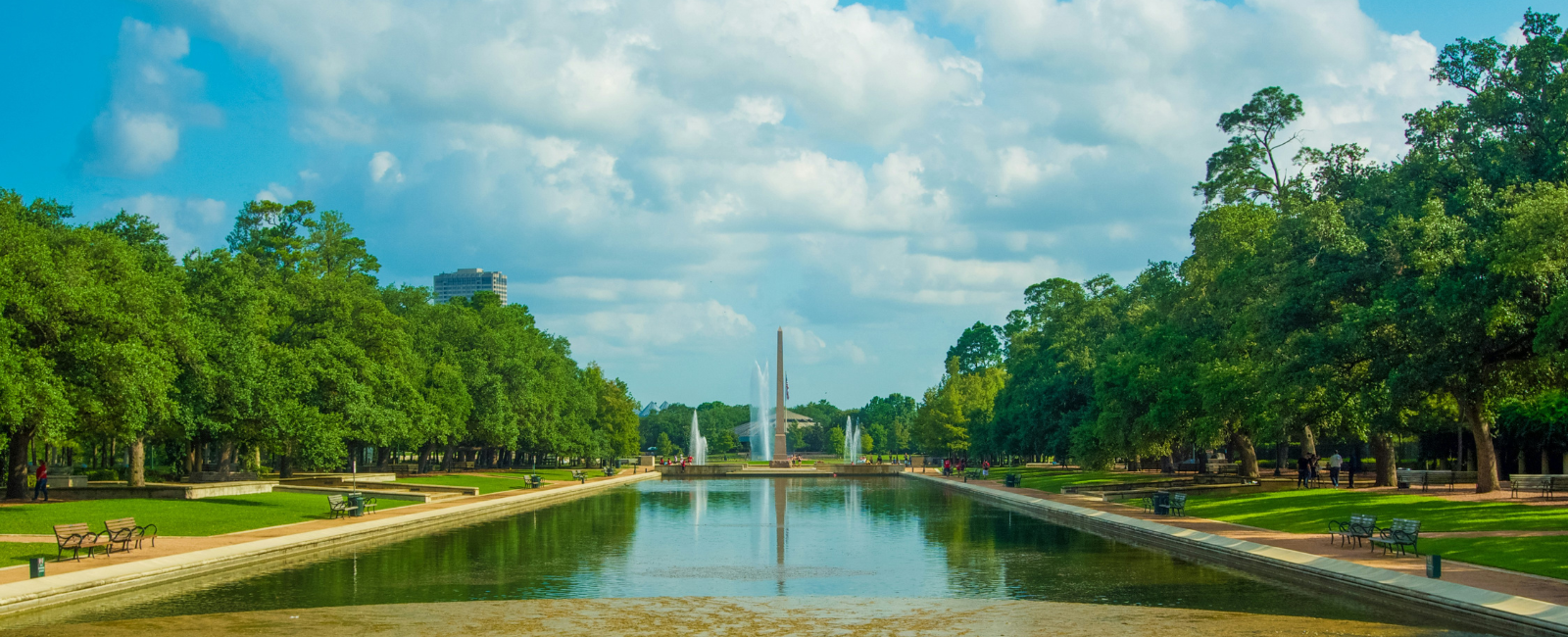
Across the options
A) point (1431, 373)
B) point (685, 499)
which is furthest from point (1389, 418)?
point (685, 499)

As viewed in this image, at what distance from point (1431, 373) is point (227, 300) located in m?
42.8

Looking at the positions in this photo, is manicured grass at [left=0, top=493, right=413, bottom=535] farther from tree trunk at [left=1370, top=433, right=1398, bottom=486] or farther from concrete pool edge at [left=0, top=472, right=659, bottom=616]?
tree trunk at [left=1370, top=433, right=1398, bottom=486]

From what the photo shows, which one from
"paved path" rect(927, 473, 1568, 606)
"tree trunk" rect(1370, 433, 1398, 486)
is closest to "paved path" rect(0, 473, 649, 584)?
"paved path" rect(927, 473, 1568, 606)

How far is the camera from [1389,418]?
35812mm

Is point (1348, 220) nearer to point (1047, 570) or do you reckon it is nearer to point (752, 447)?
point (1047, 570)

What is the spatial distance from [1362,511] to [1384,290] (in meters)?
7.53

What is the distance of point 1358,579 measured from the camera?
20.0m

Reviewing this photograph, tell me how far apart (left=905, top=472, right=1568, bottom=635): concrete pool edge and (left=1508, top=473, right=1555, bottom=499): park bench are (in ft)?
42.0

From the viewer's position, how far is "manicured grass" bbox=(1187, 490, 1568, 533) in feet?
90.9

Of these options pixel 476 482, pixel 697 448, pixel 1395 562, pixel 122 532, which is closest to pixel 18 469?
pixel 122 532

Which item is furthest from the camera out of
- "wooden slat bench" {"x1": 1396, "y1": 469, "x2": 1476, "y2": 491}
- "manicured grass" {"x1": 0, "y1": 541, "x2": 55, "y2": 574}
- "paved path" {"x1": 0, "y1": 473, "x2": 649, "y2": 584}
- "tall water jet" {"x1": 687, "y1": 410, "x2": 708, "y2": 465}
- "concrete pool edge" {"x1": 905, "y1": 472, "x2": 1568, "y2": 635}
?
"tall water jet" {"x1": 687, "y1": 410, "x2": 708, "y2": 465}

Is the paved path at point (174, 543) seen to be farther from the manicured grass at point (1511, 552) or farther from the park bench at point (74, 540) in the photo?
the manicured grass at point (1511, 552)

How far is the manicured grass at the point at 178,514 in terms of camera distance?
29828mm

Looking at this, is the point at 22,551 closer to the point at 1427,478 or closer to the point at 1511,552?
the point at 1511,552
